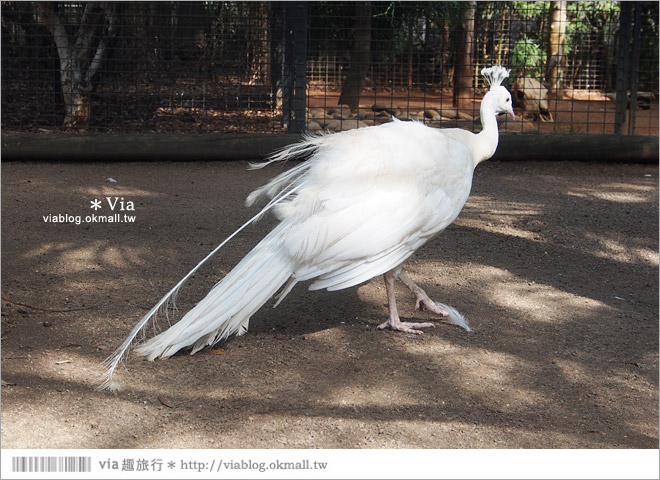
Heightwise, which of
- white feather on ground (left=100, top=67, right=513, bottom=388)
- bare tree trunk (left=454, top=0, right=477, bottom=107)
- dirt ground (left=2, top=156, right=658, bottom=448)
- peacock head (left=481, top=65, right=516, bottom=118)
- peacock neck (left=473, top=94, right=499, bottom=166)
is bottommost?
dirt ground (left=2, top=156, right=658, bottom=448)

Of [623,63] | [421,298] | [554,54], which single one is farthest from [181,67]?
[554,54]

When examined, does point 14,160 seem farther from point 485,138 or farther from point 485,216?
point 485,138

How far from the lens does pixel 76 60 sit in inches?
359

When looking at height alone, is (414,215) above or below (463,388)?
above

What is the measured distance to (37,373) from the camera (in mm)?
3631

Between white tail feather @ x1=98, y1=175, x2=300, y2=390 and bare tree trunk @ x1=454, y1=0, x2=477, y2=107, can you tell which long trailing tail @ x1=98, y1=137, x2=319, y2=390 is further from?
bare tree trunk @ x1=454, y1=0, x2=477, y2=107

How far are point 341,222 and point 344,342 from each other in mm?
729

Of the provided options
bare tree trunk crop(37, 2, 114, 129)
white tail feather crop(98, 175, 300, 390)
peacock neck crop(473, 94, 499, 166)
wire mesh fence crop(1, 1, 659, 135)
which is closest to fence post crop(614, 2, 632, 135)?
wire mesh fence crop(1, 1, 659, 135)

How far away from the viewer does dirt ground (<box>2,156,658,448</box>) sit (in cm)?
328

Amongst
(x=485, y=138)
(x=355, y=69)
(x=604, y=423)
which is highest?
(x=355, y=69)

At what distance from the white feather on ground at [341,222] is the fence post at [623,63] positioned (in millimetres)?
5639

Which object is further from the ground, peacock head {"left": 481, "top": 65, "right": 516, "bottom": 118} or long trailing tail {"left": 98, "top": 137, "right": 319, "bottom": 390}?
peacock head {"left": 481, "top": 65, "right": 516, "bottom": 118}

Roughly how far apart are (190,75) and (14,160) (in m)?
2.51

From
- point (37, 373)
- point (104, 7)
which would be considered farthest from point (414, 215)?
point (104, 7)
